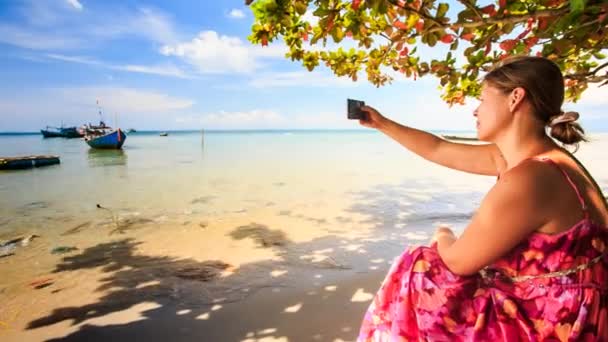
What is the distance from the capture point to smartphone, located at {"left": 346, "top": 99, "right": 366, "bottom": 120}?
205 cm

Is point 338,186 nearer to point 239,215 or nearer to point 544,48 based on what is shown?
point 239,215

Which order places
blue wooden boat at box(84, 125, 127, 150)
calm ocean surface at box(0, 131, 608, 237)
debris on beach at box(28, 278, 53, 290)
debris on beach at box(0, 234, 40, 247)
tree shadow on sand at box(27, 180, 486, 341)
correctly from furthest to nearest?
blue wooden boat at box(84, 125, 127, 150), calm ocean surface at box(0, 131, 608, 237), debris on beach at box(0, 234, 40, 247), debris on beach at box(28, 278, 53, 290), tree shadow on sand at box(27, 180, 486, 341)

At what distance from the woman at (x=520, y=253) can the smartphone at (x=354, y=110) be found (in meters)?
0.75

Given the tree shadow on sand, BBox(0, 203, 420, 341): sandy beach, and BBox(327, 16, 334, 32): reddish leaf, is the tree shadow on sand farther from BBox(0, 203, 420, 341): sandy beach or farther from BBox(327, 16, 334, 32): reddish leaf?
BBox(327, 16, 334, 32): reddish leaf

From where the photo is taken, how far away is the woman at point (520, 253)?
111 centimetres

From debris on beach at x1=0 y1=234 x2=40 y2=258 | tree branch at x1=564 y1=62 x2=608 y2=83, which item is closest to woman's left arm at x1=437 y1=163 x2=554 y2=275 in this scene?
tree branch at x1=564 y1=62 x2=608 y2=83

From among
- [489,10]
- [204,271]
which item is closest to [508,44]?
[489,10]

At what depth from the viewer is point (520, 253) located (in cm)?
120

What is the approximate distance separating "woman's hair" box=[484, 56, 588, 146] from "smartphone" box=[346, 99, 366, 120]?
0.86 m

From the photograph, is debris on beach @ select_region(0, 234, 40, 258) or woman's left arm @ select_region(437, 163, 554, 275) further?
debris on beach @ select_region(0, 234, 40, 258)

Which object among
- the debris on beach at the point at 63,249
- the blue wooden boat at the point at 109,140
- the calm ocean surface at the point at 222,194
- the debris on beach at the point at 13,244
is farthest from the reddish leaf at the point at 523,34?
the blue wooden boat at the point at 109,140

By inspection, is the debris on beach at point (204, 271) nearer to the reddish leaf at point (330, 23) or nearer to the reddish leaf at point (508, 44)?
the reddish leaf at point (330, 23)

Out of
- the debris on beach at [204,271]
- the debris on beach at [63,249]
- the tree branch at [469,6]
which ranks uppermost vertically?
the tree branch at [469,6]

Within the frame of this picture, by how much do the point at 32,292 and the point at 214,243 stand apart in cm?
286
